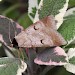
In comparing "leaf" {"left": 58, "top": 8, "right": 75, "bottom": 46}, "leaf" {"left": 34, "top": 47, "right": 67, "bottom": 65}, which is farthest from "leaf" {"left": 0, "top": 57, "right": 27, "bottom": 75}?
"leaf" {"left": 58, "top": 8, "right": 75, "bottom": 46}

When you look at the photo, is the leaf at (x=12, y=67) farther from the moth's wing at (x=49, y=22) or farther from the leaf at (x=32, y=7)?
the leaf at (x=32, y=7)

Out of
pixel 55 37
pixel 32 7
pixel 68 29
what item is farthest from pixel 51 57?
pixel 32 7

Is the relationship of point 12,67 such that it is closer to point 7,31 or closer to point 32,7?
point 7,31

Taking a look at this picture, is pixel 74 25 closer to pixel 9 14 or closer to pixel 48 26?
pixel 48 26

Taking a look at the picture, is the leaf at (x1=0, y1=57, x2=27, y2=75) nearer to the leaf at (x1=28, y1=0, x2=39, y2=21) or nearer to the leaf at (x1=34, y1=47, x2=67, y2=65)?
the leaf at (x1=34, y1=47, x2=67, y2=65)

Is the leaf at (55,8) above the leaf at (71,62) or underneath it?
above

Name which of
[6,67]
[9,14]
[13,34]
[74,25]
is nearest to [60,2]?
[74,25]

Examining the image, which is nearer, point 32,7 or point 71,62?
point 71,62

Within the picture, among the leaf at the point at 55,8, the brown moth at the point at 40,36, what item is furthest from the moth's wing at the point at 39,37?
the leaf at the point at 55,8
